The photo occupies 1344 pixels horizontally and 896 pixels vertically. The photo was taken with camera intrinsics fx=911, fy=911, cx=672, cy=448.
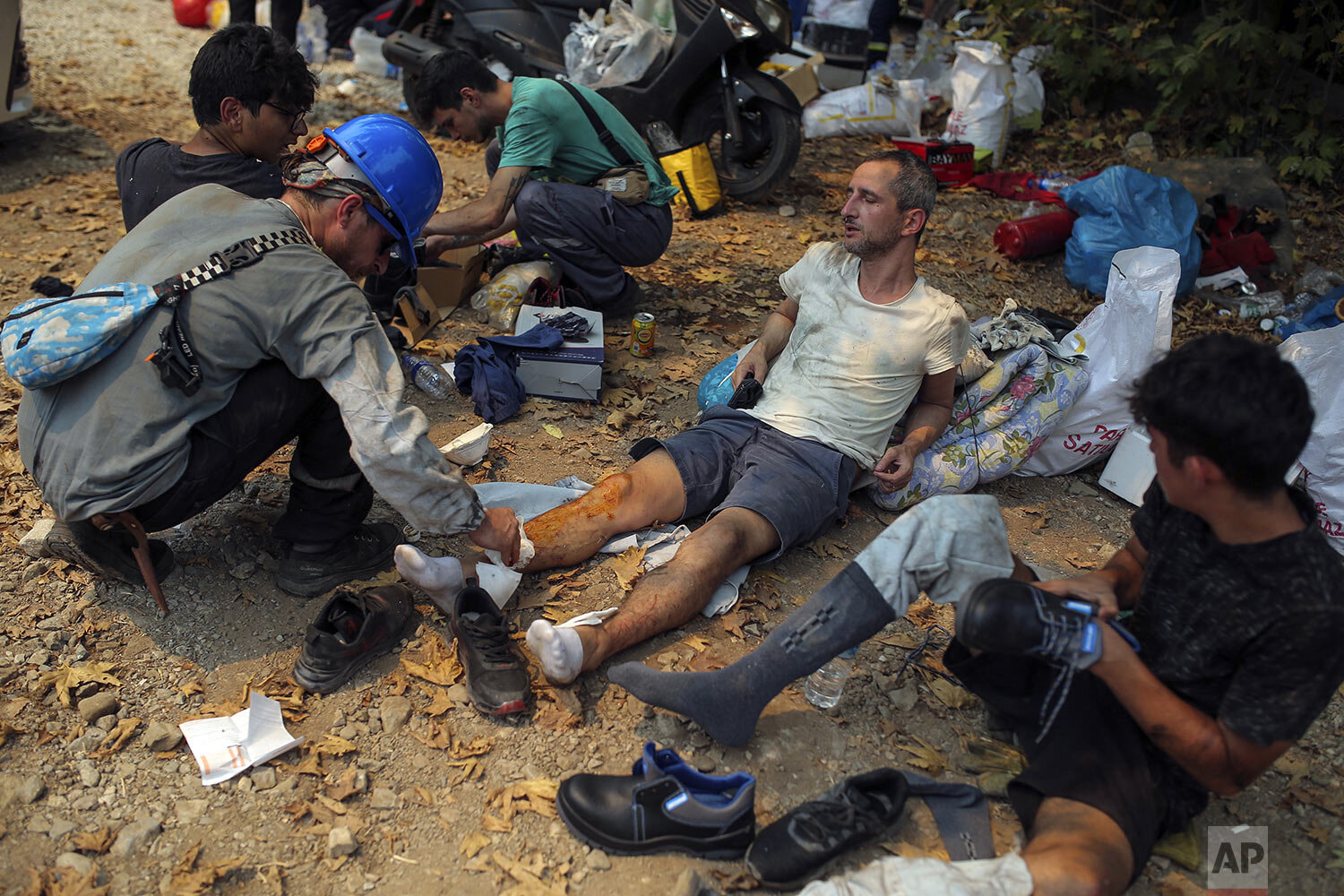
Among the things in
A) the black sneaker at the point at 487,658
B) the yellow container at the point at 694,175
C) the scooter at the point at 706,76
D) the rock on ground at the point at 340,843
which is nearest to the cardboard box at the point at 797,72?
the scooter at the point at 706,76

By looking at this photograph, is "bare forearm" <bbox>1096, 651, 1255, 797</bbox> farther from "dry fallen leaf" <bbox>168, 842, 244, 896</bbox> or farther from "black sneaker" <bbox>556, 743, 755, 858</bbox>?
"dry fallen leaf" <bbox>168, 842, 244, 896</bbox>

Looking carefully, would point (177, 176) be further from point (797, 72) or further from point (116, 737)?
point (797, 72)

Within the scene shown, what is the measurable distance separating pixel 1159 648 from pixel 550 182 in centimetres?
415

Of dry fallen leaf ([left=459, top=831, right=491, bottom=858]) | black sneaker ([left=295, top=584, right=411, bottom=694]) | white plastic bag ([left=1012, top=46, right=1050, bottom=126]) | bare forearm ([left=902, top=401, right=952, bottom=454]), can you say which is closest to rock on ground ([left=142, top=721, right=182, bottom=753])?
black sneaker ([left=295, top=584, right=411, bottom=694])

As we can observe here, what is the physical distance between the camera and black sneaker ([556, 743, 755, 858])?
255 centimetres

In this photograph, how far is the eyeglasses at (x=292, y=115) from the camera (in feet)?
13.2

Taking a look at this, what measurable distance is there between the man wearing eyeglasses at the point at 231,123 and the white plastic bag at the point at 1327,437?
4564 mm

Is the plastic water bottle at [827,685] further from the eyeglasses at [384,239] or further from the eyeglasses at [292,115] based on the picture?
the eyeglasses at [292,115]

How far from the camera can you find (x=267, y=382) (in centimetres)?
296

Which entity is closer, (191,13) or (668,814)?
(668,814)

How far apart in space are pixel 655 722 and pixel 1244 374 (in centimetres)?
196

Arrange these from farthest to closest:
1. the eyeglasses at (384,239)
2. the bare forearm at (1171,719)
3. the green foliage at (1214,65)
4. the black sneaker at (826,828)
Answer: the green foliage at (1214,65)
the eyeglasses at (384,239)
the black sneaker at (826,828)
the bare forearm at (1171,719)

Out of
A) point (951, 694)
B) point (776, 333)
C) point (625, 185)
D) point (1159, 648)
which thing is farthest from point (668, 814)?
point (625, 185)

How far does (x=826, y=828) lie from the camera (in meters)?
2.54
